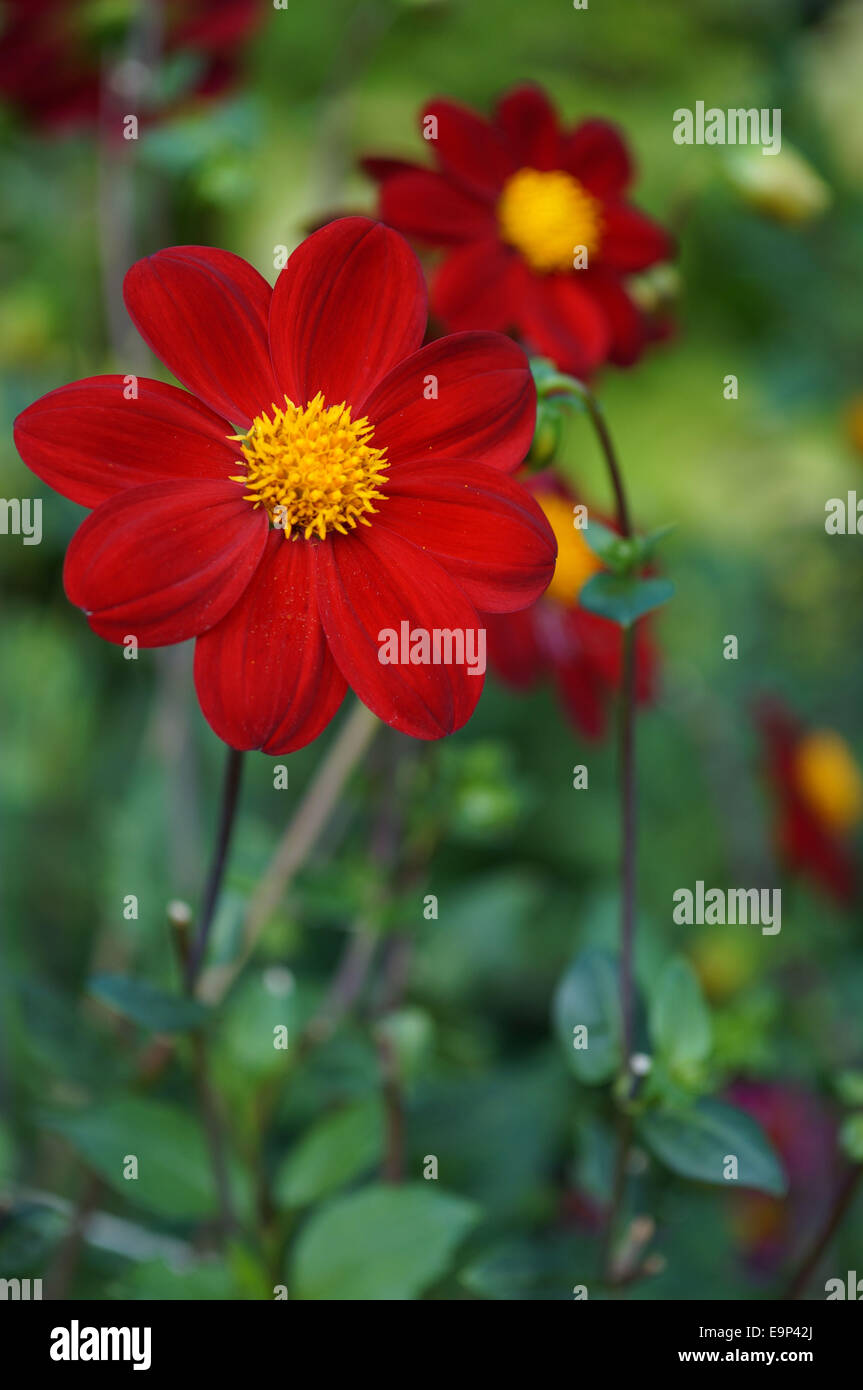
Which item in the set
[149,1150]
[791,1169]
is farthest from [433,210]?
[791,1169]

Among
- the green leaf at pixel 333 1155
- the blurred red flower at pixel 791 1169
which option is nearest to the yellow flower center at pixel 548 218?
the green leaf at pixel 333 1155

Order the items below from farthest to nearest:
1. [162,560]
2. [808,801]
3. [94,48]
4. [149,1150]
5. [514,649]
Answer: [808,801] → [94,48] → [514,649] → [149,1150] → [162,560]

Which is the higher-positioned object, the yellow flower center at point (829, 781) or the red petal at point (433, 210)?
the red petal at point (433, 210)

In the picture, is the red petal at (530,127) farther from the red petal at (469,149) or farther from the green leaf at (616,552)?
the green leaf at (616,552)

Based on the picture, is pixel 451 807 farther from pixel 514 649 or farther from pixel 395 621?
pixel 395 621

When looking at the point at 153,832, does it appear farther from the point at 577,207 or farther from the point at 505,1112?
the point at 577,207
